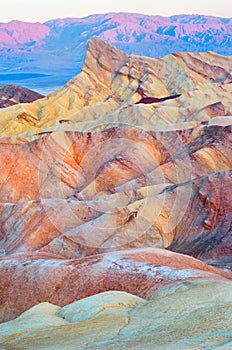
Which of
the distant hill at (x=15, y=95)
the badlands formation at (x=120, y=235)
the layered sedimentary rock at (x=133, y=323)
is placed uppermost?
the layered sedimentary rock at (x=133, y=323)

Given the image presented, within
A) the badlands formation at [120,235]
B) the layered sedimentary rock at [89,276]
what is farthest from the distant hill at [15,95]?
the layered sedimentary rock at [89,276]

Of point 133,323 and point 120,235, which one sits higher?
point 133,323

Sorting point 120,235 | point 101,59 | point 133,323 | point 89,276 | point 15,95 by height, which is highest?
point 133,323

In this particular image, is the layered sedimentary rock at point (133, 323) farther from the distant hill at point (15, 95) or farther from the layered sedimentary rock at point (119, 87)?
the distant hill at point (15, 95)

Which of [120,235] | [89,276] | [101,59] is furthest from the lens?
[101,59]

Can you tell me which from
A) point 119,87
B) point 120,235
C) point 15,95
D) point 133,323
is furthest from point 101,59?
point 133,323

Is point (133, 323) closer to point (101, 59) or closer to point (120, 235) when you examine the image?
point (120, 235)

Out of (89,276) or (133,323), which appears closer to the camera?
(133,323)
